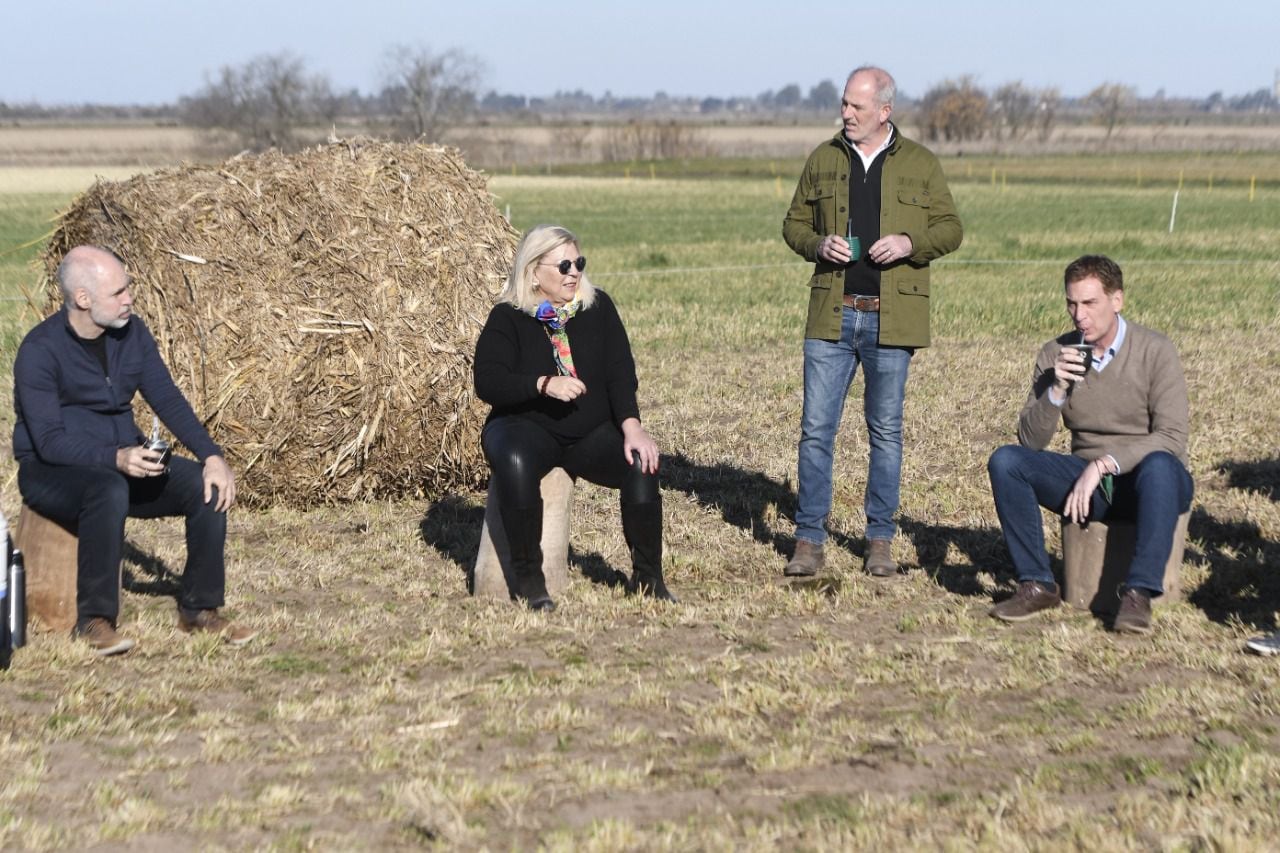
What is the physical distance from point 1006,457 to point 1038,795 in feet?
8.21

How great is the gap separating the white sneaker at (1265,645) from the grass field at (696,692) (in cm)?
12

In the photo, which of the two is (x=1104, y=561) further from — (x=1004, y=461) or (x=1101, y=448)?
(x=1004, y=461)

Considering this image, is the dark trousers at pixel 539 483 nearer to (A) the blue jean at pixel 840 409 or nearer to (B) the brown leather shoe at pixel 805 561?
(B) the brown leather shoe at pixel 805 561

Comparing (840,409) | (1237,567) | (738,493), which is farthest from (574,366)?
(1237,567)

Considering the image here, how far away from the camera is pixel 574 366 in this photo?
22.7 feet

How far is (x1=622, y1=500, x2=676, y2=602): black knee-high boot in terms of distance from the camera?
6758mm

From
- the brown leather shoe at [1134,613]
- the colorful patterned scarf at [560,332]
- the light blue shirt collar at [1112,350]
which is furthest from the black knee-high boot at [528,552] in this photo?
the light blue shirt collar at [1112,350]

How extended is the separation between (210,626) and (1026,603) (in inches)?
132

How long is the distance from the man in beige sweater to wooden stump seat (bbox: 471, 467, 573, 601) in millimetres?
1877

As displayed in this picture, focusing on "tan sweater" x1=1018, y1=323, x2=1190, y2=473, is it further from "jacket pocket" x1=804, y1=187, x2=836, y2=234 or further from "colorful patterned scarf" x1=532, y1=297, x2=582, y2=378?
"colorful patterned scarf" x1=532, y1=297, x2=582, y2=378

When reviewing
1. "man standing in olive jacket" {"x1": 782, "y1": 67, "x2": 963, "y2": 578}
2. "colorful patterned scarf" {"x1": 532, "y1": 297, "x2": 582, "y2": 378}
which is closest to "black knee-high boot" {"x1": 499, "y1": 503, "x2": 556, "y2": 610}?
"colorful patterned scarf" {"x1": 532, "y1": 297, "x2": 582, "y2": 378}

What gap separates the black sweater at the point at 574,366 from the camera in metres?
6.85

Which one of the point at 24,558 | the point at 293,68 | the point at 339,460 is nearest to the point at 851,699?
the point at 24,558

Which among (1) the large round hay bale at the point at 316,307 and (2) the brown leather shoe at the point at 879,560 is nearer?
(2) the brown leather shoe at the point at 879,560
